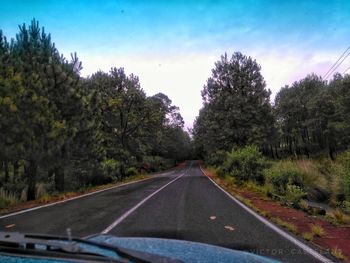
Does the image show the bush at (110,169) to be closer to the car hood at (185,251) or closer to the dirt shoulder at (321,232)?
the dirt shoulder at (321,232)

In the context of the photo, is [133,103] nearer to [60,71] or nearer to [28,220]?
[60,71]

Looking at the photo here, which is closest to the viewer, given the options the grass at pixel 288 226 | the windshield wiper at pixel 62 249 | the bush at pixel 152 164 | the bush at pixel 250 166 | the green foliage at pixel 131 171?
the windshield wiper at pixel 62 249

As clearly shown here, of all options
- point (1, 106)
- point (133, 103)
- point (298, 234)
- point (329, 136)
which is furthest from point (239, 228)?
point (329, 136)

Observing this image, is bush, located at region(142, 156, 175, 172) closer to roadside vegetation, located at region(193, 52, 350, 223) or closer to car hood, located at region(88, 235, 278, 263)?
roadside vegetation, located at region(193, 52, 350, 223)

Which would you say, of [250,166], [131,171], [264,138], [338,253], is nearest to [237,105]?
[264,138]

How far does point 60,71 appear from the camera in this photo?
663 inches

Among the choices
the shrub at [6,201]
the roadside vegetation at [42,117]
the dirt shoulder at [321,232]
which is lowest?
the dirt shoulder at [321,232]

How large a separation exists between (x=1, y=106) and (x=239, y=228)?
361 inches

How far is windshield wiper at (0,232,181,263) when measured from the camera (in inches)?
81.8

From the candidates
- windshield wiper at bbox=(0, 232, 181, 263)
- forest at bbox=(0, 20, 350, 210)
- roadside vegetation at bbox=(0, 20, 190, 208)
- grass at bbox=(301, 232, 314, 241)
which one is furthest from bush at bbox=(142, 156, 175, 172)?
windshield wiper at bbox=(0, 232, 181, 263)

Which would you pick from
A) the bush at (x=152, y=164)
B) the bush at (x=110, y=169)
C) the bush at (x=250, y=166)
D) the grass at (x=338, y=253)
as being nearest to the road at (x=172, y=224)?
the grass at (x=338, y=253)

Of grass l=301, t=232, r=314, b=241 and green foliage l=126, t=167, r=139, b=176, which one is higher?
green foliage l=126, t=167, r=139, b=176

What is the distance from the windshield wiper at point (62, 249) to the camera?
6.82ft

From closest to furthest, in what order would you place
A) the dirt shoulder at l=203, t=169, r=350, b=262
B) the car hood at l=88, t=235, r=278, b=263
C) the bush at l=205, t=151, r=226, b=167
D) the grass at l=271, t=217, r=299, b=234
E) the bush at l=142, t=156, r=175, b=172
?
the car hood at l=88, t=235, r=278, b=263 → the dirt shoulder at l=203, t=169, r=350, b=262 → the grass at l=271, t=217, r=299, b=234 → the bush at l=205, t=151, r=226, b=167 → the bush at l=142, t=156, r=175, b=172
